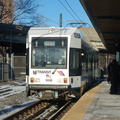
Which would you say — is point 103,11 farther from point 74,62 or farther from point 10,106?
point 10,106

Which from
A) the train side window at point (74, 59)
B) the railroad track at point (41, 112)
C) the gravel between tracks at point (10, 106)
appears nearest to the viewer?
the railroad track at point (41, 112)

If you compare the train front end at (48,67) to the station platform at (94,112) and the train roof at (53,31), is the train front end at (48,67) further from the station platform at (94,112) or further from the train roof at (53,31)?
the station platform at (94,112)

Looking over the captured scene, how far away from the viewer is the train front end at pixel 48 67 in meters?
11.3

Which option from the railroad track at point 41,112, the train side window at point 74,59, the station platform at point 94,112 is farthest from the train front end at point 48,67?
the station platform at point 94,112

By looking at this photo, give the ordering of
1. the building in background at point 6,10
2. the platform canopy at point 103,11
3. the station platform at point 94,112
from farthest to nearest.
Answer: the building in background at point 6,10
the platform canopy at point 103,11
the station platform at point 94,112

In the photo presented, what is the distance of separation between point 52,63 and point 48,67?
23 centimetres

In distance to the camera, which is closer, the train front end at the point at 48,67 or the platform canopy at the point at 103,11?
the platform canopy at the point at 103,11

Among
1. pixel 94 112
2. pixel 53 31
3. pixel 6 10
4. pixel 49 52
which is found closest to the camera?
pixel 94 112

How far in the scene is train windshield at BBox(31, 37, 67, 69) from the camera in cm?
1148

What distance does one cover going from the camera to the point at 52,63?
11.5 metres

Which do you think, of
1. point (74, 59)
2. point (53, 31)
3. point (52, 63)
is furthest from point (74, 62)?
point (53, 31)

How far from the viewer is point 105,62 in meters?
63.8

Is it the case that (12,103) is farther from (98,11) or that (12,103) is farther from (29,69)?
(98,11)

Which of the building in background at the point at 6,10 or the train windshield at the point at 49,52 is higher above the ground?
the building in background at the point at 6,10
